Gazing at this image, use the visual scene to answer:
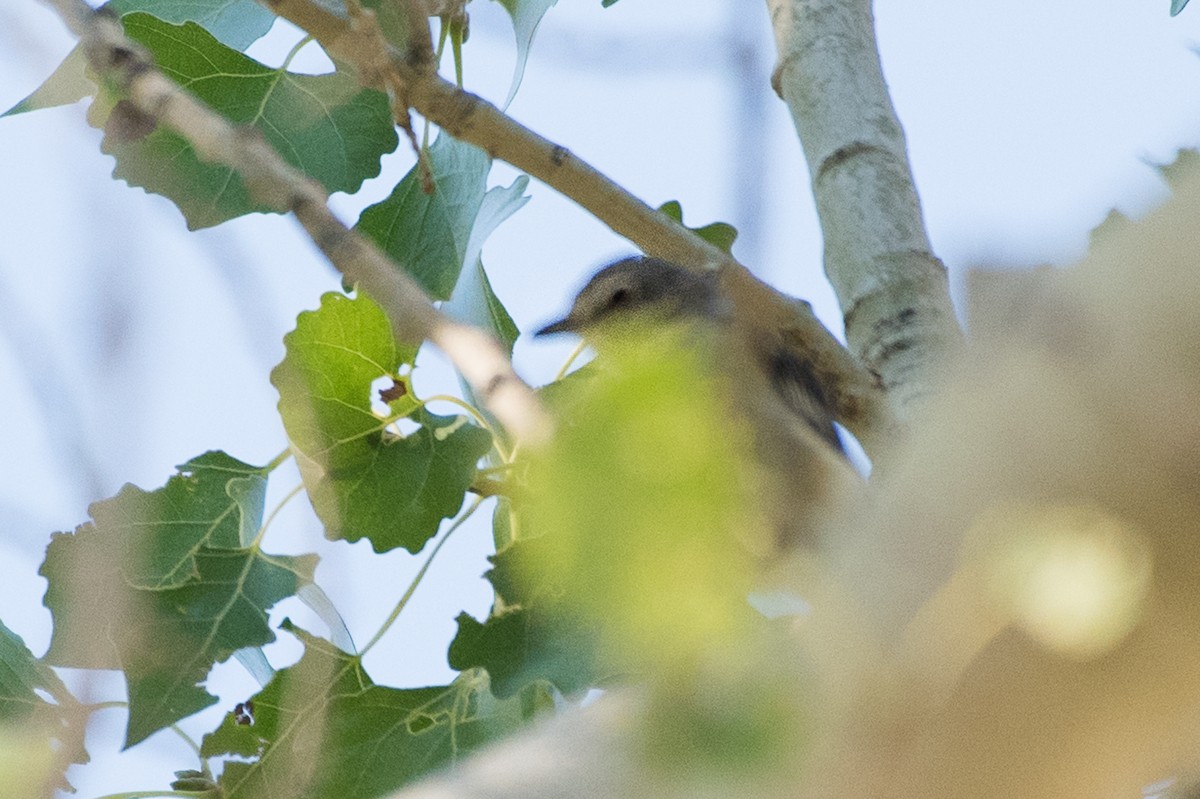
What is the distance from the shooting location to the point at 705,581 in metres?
0.81

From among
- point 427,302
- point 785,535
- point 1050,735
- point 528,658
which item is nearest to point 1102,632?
point 1050,735

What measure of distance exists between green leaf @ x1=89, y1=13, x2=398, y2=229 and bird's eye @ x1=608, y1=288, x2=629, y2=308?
3.47 feet

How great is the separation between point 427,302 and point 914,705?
761mm

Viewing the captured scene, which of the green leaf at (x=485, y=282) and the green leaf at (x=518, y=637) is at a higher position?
the green leaf at (x=485, y=282)

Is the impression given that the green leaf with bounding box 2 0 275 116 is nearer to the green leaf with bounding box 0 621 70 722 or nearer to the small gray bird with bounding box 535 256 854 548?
the small gray bird with bounding box 535 256 854 548

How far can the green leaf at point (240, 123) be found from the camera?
2633mm

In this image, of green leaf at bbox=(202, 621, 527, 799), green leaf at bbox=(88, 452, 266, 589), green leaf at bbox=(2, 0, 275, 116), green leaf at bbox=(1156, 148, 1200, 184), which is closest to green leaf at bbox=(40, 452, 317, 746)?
green leaf at bbox=(88, 452, 266, 589)

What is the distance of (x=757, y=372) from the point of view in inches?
109

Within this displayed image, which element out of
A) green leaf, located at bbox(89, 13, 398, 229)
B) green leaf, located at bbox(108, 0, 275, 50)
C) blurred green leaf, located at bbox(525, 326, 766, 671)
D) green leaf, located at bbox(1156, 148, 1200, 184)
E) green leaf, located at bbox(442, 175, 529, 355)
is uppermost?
green leaf, located at bbox(108, 0, 275, 50)

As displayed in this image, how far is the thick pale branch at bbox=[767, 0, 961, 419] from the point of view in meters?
2.23

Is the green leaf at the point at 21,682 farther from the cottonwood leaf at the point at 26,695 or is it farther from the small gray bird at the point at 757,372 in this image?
the small gray bird at the point at 757,372

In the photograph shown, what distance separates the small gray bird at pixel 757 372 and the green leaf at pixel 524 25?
524 mm

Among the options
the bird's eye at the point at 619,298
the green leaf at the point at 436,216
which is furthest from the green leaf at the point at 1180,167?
the bird's eye at the point at 619,298

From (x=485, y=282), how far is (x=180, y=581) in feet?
2.92
